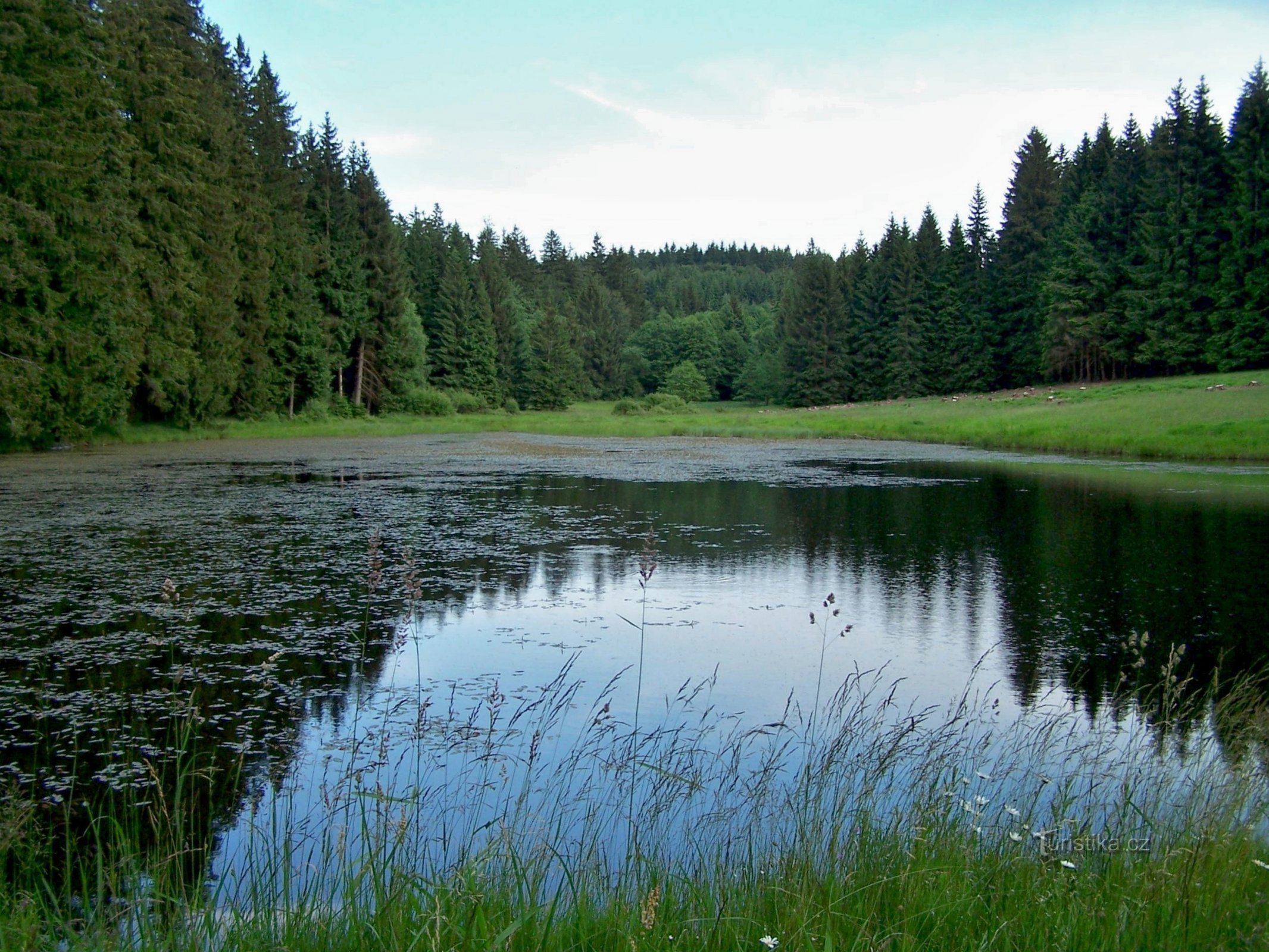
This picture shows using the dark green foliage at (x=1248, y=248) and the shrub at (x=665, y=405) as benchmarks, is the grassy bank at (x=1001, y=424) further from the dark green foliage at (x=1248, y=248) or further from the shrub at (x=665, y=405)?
the shrub at (x=665, y=405)

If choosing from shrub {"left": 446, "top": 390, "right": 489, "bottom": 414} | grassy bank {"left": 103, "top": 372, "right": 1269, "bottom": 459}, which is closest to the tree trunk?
grassy bank {"left": 103, "top": 372, "right": 1269, "bottom": 459}

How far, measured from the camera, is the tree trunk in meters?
49.6

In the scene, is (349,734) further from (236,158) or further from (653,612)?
(236,158)

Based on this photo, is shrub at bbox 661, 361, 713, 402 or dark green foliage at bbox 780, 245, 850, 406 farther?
shrub at bbox 661, 361, 713, 402

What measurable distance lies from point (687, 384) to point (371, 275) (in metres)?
38.4

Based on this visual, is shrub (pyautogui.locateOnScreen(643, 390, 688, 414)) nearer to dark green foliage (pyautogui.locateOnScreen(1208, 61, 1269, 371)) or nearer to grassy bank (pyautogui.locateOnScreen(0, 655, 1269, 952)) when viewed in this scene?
dark green foliage (pyautogui.locateOnScreen(1208, 61, 1269, 371))

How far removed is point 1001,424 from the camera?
3653 cm

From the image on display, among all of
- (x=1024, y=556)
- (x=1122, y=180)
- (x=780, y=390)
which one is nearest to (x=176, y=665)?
(x=1024, y=556)

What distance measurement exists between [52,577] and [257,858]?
7.51 metres

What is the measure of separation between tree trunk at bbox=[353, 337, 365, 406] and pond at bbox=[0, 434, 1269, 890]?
30.4 m

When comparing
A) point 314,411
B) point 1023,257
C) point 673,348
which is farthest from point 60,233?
point 673,348

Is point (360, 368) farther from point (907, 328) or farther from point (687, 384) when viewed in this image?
point (687, 384)

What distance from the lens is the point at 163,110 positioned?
31797mm

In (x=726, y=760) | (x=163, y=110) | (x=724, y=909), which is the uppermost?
(x=163, y=110)
